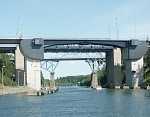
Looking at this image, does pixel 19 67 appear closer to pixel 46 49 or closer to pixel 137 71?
pixel 46 49

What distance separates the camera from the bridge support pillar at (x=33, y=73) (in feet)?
593

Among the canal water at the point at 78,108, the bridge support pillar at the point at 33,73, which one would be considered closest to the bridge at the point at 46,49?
the bridge support pillar at the point at 33,73

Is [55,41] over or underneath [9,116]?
over

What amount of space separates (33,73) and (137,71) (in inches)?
1372

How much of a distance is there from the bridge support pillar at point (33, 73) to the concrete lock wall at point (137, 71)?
3195cm

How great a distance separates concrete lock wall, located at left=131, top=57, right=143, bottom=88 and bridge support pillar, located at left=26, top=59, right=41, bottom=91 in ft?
105

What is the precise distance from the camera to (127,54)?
19125 cm

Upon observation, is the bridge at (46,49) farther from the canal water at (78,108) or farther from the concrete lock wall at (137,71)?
the canal water at (78,108)

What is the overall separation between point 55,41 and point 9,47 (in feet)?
48.7

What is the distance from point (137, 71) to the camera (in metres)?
191

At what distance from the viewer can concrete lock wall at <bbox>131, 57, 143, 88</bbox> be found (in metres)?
191

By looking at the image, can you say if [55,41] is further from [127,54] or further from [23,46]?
[127,54]

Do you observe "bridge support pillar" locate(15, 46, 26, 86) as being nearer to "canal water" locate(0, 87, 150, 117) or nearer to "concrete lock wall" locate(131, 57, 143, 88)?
"concrete lock wall" locate(131, 57, 143, 88)

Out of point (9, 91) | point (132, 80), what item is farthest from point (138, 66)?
point (9, 91)
